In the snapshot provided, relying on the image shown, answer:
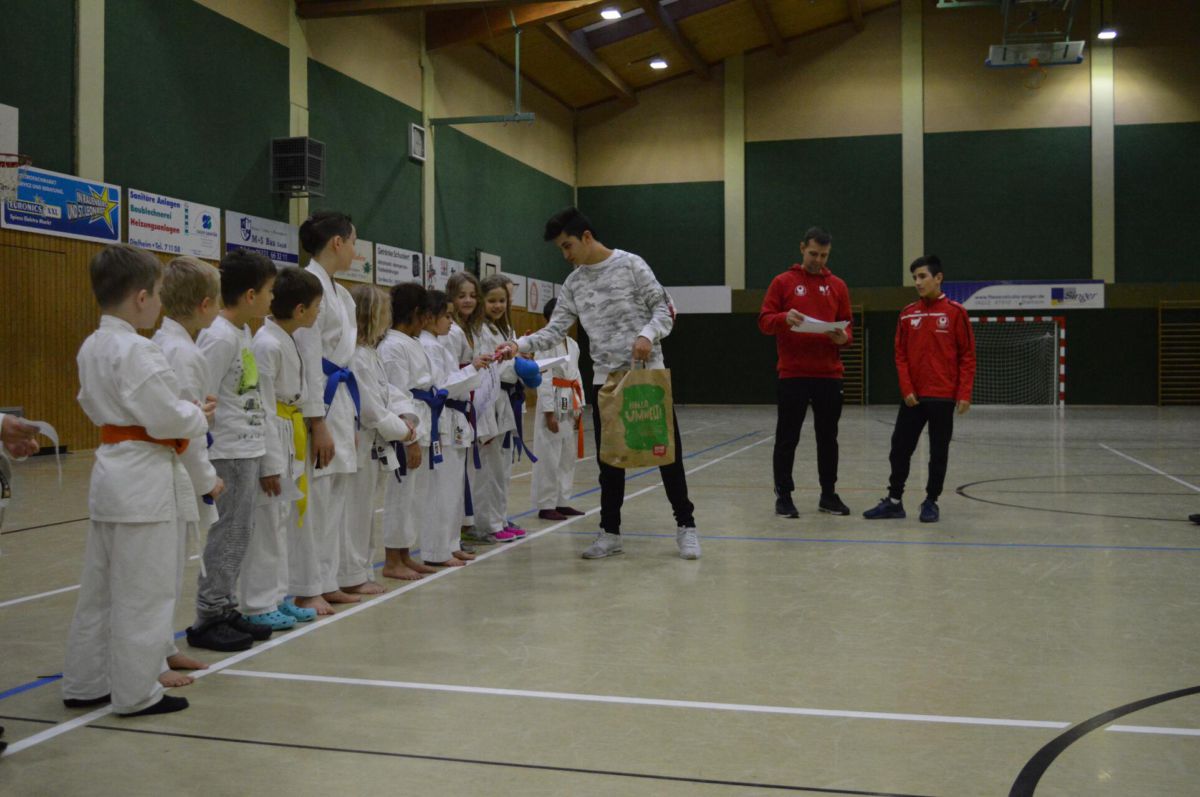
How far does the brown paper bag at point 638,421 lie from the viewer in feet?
15.1

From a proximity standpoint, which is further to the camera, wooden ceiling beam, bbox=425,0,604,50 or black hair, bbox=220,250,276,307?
wooden ceiling beam, bbox=425,0,604,50

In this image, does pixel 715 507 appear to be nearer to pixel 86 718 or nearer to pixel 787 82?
pixel 86 718

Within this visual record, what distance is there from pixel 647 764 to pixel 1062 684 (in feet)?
4.11

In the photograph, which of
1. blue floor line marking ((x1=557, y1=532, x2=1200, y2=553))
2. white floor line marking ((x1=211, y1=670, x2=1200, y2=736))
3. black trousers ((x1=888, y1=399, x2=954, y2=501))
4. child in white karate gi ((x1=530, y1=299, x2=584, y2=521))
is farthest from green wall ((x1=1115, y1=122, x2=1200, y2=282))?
white floor line marking ((x1=211, y1=670, x2=1200, y2=736))

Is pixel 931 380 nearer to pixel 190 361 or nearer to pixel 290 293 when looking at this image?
pixel 290 293

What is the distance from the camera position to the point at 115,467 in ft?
8.14

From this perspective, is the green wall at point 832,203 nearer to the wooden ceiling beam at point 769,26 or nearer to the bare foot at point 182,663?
the wooden ceiling beam at point 769,26

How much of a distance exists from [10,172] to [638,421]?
25.6 ft

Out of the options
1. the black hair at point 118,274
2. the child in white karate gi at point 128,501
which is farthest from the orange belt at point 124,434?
the black hair at point 118,274

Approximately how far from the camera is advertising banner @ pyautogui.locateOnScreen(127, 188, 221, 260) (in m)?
11.1

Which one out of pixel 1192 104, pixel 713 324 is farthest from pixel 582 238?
pixel 1192 104

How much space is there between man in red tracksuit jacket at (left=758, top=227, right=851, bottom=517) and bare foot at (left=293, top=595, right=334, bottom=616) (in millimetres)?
3152

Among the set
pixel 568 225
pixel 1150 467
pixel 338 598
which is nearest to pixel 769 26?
pixel 1150 467

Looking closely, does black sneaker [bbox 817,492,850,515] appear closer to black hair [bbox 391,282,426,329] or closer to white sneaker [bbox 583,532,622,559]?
white sneaker [bbox 583,532,622,559]
